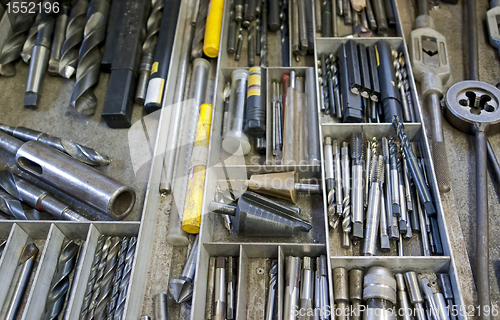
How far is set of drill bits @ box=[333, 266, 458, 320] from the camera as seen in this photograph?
248cm

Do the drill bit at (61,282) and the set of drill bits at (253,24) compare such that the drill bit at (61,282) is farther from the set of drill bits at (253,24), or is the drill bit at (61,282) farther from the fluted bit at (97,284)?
the set of drill bits at (253,24)

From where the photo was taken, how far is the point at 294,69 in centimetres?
370

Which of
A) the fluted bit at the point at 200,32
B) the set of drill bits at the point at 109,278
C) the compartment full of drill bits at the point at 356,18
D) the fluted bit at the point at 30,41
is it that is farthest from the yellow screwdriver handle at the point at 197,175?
the fluted bit at the point at 30,41

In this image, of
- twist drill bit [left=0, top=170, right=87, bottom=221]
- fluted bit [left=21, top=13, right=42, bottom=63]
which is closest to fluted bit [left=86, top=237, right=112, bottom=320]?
twist drill bit [left=0, top=170, right=87, bottom=221]

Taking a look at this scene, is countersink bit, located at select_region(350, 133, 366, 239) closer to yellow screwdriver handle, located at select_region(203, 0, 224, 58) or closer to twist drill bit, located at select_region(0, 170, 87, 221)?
yellow screwdriver handle, located at select_region(203, 0, 224, 58)

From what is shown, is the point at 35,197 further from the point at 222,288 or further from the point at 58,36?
the point at 58,36

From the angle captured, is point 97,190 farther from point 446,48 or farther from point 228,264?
point 446,48

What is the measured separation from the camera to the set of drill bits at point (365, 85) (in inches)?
130

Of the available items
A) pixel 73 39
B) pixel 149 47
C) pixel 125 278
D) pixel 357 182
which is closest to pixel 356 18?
pixel 357 182

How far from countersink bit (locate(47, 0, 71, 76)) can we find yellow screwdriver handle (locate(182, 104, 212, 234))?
153cm

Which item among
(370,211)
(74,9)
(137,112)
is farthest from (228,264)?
(74,9)

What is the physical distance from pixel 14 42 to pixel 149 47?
52.6 inches

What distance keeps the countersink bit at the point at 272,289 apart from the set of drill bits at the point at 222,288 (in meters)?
0.22

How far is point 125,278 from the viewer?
8.87 feet
